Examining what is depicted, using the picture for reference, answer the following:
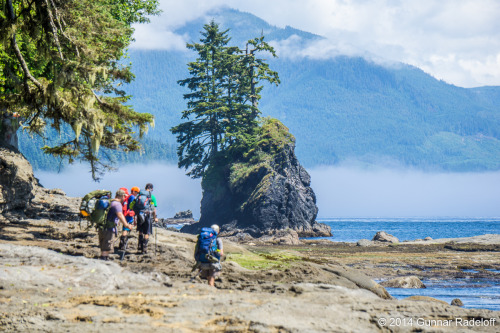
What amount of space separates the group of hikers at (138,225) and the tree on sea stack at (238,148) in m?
51.8

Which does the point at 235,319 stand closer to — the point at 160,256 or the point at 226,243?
the point at 160,256

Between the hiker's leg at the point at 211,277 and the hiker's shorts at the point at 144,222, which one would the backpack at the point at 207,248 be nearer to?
the hiker's leg at the point at 211,277

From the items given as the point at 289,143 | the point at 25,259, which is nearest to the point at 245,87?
the point at 289,143

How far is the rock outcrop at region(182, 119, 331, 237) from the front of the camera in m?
71.1

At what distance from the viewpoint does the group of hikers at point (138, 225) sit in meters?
14.8

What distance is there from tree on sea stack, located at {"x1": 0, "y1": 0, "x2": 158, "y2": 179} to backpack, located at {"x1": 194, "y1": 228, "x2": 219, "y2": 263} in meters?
6.81

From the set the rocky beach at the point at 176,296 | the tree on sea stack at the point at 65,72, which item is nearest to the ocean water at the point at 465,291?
the rocky beach at the point at 176,296

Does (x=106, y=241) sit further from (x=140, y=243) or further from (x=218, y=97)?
(x=218, y=97)

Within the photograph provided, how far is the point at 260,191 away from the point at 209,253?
186 feet

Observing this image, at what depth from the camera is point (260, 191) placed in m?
71.6

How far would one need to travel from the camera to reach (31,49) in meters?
21.3

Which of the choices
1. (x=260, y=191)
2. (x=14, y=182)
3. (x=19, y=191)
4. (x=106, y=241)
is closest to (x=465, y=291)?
(x=106, y=241)

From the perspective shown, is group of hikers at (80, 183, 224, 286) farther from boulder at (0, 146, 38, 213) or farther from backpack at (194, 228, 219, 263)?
boulder at (0, 146, 38, 213)

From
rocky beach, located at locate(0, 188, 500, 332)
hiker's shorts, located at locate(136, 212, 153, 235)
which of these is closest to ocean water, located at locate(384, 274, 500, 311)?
rocky beach, located at locate(0, 188, 500, 332)
